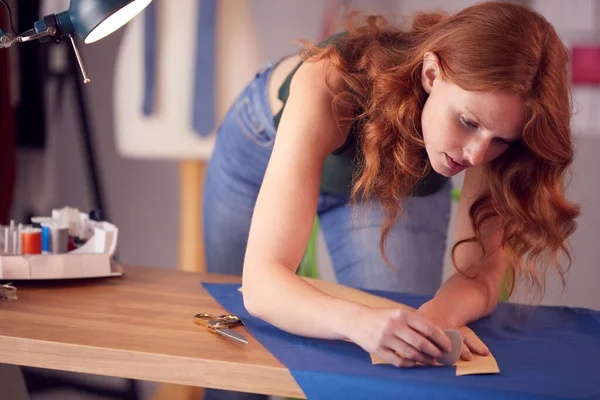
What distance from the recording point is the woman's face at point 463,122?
1060 mm

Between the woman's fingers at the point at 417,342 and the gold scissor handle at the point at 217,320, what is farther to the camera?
the gold scissor handle at the point at 217,320

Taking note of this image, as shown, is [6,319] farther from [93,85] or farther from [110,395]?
[93,85]

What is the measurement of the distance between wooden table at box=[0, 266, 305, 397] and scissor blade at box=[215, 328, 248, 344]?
0.4 inches

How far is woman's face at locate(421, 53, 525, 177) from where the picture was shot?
1.06 m

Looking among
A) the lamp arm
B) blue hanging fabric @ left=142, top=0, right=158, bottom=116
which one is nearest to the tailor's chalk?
the lamp arm

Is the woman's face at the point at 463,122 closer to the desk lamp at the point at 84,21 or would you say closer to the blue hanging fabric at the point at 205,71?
the desk lamp at the point at 84,21

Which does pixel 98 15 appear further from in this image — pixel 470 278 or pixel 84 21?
pixel 470 278

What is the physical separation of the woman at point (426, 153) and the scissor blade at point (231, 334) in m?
0.06

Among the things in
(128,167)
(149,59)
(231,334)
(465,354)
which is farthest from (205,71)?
(465,354)

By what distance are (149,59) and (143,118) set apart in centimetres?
25

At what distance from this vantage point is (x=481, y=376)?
0.96 meters

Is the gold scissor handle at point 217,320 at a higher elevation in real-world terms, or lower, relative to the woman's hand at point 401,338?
lower

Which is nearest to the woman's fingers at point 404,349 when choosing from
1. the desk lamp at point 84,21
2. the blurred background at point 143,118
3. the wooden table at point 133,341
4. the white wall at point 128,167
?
the wooden table at point 133,341

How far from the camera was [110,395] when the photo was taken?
2.38m
